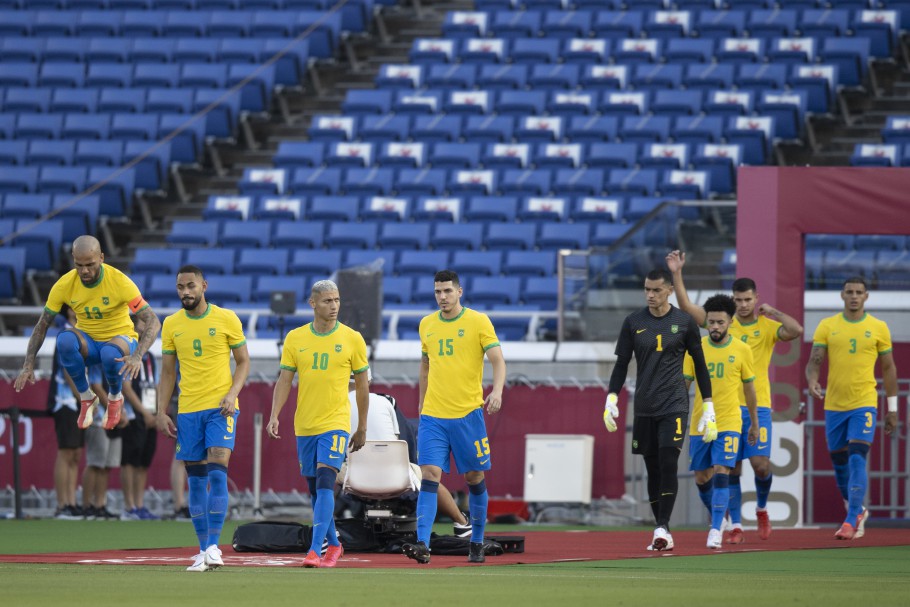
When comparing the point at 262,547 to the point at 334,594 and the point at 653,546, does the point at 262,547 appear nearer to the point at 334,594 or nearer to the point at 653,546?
the point at 653,546

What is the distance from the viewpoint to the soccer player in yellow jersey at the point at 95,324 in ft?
41.8

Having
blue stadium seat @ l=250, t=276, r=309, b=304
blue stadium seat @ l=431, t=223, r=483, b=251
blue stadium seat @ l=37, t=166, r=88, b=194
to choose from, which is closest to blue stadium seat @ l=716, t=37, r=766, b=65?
blue stadium seat @ l=431, t=223, r=483, b=251

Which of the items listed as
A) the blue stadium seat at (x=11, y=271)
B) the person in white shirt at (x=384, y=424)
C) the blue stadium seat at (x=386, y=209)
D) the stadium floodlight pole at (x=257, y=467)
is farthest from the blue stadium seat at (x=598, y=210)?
the person in white shirt at (x=384, y=424)

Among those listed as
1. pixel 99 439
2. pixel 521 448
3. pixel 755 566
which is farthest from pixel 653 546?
pixel 99 439

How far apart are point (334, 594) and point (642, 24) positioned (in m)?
21.8

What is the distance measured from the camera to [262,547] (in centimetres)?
1327

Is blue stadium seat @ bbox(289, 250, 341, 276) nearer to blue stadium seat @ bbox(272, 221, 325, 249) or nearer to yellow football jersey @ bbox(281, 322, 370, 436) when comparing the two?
blue stadium seat @ bbox(272, 221, 325, 249)

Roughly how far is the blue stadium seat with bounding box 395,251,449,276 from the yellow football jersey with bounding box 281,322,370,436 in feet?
40.9

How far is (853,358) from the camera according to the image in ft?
49.6

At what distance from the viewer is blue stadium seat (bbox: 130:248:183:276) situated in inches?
1003

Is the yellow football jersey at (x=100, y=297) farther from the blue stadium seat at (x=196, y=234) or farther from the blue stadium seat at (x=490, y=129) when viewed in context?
the blue stadium seat at (x=490, y=129)

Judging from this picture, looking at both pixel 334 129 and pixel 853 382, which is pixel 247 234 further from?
pixel 853 382

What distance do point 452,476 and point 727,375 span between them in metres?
6.15

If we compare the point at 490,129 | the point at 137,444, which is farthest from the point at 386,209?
the point at 137,444
